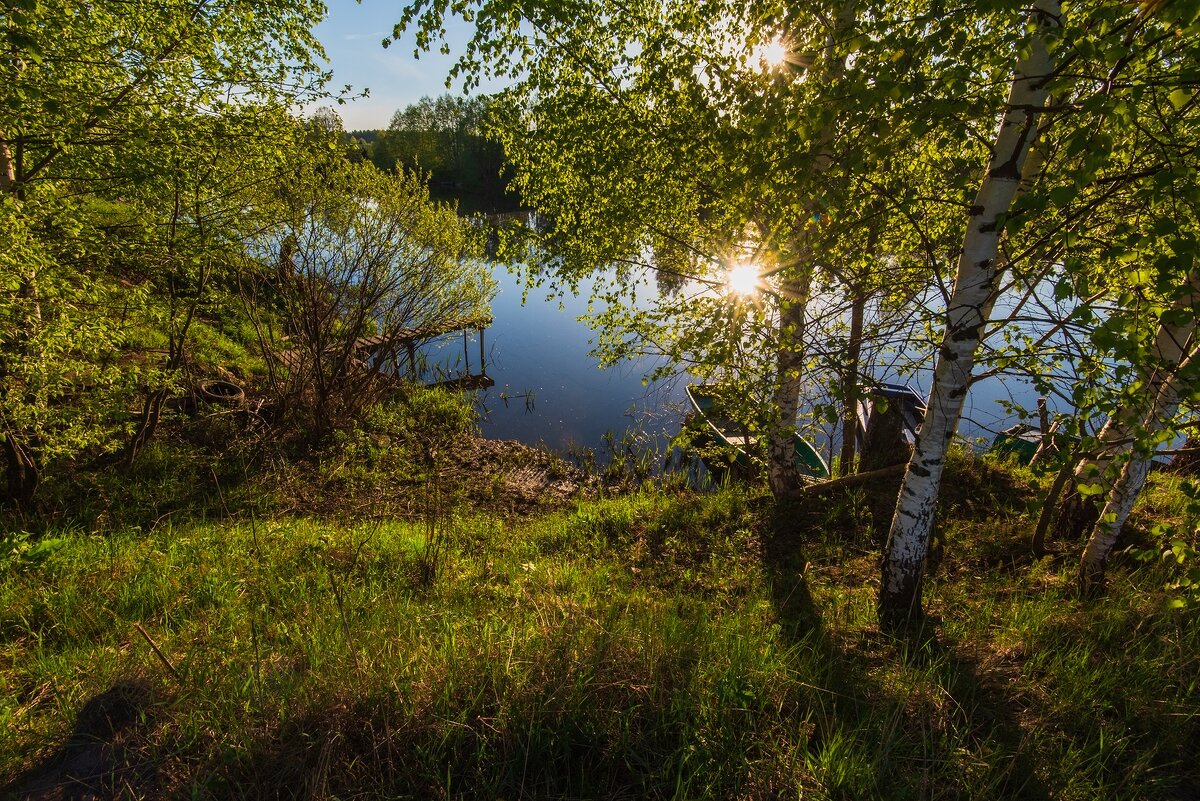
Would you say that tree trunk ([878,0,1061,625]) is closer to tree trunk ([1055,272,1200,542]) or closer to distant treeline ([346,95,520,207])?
tree trunk ([1055,272,1200,542])

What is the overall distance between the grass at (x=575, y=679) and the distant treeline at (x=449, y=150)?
44.2 m

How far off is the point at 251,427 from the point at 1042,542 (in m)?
11.2

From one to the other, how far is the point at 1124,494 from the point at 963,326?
2074mm

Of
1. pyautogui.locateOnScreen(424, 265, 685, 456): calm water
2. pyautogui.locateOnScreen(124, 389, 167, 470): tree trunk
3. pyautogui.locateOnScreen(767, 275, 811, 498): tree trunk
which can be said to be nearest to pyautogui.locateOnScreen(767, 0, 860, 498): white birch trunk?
pyautogui.locateOnScreen(767, 275, 811, 498): tree trunk

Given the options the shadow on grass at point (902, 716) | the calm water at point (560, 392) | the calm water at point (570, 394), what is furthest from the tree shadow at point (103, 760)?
the calm water at point (570, 394)

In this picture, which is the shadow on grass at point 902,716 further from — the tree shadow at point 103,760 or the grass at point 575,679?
the tree shadow at point 103,760

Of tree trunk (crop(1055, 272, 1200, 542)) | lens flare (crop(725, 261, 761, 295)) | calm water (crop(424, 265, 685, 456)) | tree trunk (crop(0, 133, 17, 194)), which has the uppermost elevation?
tree trunk (crop(0, 133, 17, 194))

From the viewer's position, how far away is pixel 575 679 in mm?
2752

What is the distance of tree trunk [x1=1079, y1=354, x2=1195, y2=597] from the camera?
3482mm

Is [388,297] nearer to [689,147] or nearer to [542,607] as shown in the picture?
[689,147]

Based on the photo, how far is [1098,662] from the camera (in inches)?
132

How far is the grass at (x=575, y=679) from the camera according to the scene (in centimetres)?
233

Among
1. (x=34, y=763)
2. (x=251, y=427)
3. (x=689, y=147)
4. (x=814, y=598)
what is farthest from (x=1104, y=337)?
(x=251, y=427)

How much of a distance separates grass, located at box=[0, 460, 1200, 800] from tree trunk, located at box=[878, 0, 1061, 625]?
0.54 m
